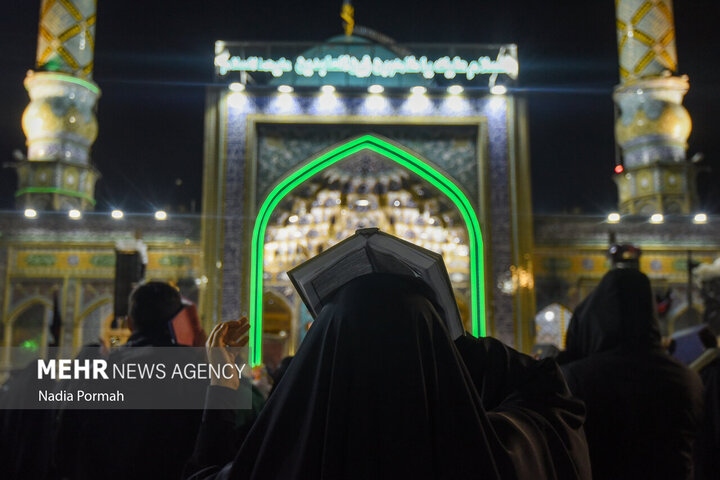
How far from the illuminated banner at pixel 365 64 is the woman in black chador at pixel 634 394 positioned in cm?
887

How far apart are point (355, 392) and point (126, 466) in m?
1.14

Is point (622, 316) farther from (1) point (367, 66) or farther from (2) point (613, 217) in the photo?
(2) point (613, 217)

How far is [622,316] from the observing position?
2.18 metres

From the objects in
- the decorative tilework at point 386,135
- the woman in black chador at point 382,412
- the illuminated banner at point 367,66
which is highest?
the illuminated banner at point 367,66

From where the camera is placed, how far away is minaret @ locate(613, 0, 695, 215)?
12.2 m

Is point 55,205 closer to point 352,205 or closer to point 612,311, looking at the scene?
point 352,205

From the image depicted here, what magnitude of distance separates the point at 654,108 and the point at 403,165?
15.5 ft

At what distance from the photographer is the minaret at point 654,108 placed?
40.0 feet

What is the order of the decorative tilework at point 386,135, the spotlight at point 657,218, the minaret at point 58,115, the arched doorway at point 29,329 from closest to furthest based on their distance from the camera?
the decorative tilework at point 386,135 < the spotlight at point 657,218 < the arched doorway at point 29,329 < the minaret at point 58,115

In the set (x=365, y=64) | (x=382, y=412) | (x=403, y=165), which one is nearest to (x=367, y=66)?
(x=365, y=64)

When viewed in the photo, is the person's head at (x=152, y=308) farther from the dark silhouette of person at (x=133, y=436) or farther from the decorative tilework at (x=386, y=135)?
the decorative tilework at (x=386, y=135)

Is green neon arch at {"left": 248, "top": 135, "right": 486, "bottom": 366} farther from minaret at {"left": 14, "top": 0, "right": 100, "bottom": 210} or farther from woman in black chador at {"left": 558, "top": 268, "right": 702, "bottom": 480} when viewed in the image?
woman in black chador at {"left": 558, "top": 268, "right": 702, "bottom": 480}

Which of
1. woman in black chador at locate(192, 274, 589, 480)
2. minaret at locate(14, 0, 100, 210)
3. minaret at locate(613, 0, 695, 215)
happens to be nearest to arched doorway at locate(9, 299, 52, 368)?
minaret at locate(14, 0, 100, 210)

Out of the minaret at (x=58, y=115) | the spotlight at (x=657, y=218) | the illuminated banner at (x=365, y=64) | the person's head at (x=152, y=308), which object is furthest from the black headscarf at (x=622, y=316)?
the minaret at (x=58, y=115)
